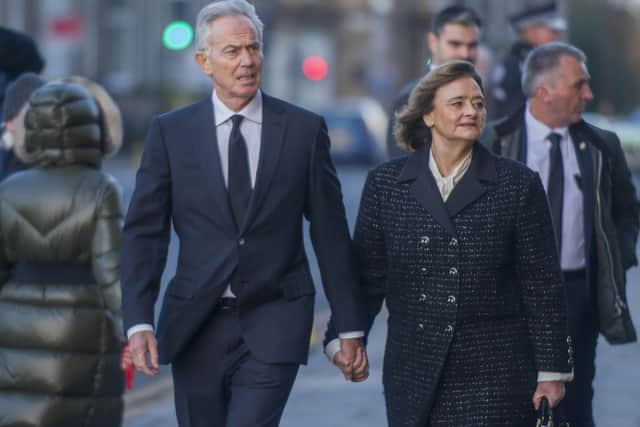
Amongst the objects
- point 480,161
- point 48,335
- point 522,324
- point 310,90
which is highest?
point 480,161

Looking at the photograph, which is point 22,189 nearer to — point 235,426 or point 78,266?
point 78,266

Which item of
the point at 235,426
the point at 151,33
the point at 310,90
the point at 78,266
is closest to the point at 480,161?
the point at 235,426

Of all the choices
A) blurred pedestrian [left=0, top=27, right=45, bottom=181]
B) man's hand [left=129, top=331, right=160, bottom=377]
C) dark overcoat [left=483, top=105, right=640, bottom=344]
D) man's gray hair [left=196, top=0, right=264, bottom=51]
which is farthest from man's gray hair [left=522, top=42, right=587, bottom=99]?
blurred pedestrian [left=0, top=27, right=45, bottom=181]

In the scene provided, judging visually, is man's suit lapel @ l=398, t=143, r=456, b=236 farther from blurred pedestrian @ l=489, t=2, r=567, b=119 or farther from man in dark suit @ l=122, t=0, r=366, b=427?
blurred pedestrian @ l=489, t=2, r=567, b=119

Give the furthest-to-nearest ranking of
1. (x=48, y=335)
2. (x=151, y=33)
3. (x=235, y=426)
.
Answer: (x=151, y=33), (x=48, y=335), (x=235, y=426)

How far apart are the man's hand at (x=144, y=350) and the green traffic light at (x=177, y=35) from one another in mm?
13652

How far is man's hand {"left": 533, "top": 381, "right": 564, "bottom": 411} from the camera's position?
5.32 m

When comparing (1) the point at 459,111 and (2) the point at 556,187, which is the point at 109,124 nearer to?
(2) the point at 556,187

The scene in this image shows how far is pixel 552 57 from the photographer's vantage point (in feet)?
22.0

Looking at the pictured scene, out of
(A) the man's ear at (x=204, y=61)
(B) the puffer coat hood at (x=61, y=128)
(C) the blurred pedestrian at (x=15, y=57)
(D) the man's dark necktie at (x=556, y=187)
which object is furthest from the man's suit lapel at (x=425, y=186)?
(C) the blurred pedestrian at (x=15, y=57)

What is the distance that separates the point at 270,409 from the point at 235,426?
0.13 metres

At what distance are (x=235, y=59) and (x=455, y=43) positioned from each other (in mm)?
2884

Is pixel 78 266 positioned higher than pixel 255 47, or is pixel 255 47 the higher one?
pixel 255 47

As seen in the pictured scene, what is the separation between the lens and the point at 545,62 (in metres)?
6.71
